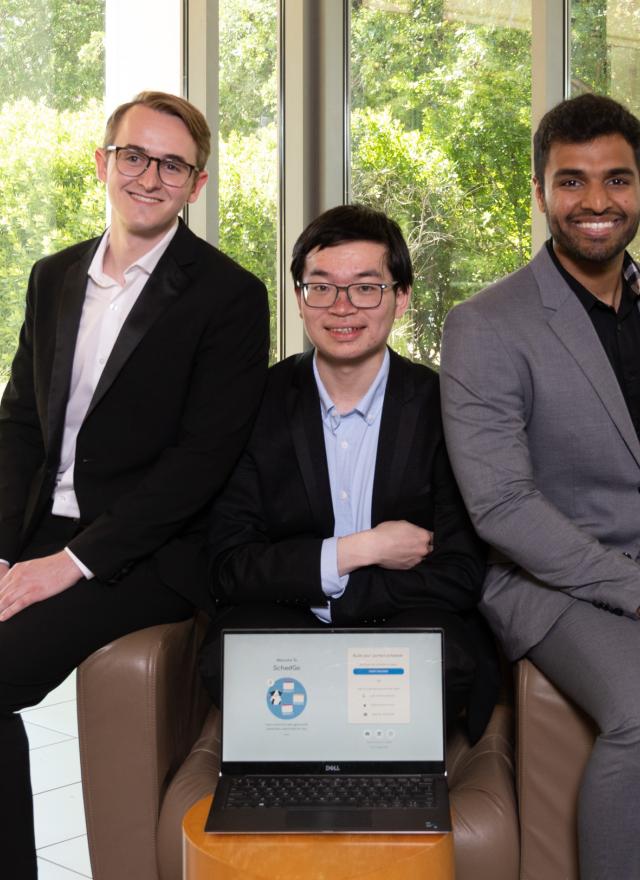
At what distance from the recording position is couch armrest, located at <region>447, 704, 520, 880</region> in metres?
2.07

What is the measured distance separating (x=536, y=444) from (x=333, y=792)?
838mm

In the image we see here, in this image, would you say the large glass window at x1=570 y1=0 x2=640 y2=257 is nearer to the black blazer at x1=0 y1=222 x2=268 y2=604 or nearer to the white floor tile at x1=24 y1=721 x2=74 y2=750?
the black blazer at x1=0 y1=222 x2=268 y2=604

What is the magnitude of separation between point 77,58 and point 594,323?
292cm

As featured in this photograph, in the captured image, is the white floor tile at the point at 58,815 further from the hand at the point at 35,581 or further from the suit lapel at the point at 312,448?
the suit lapel at the point at 312,448

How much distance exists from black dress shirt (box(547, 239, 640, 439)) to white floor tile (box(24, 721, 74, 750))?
7.71 feet

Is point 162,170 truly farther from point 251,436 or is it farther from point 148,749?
point 148,749

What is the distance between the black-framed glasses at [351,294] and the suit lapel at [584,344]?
351 mm

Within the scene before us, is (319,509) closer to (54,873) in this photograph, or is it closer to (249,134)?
(54,873)

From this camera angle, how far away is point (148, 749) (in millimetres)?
2229

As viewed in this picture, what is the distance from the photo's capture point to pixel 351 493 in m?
2.42

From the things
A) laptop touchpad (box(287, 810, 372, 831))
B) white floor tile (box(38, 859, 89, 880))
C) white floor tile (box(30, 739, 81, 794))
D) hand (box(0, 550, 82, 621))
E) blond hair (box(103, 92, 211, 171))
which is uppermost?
blond hair (box(103, 92, 211, 171))

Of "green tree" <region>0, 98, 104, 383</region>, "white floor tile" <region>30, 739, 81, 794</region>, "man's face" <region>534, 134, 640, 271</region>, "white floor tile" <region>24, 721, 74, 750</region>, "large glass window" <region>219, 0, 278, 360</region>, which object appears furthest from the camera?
"large glass window" <region>219, 0, 278, 360</region>

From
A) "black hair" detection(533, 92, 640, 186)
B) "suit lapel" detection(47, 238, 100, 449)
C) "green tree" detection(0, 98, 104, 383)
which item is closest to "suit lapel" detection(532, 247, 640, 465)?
"black hair" detection(533, 92, 640, 186)

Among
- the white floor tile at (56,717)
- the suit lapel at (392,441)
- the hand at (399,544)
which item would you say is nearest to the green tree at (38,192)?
the white floor tile at (56,717)
